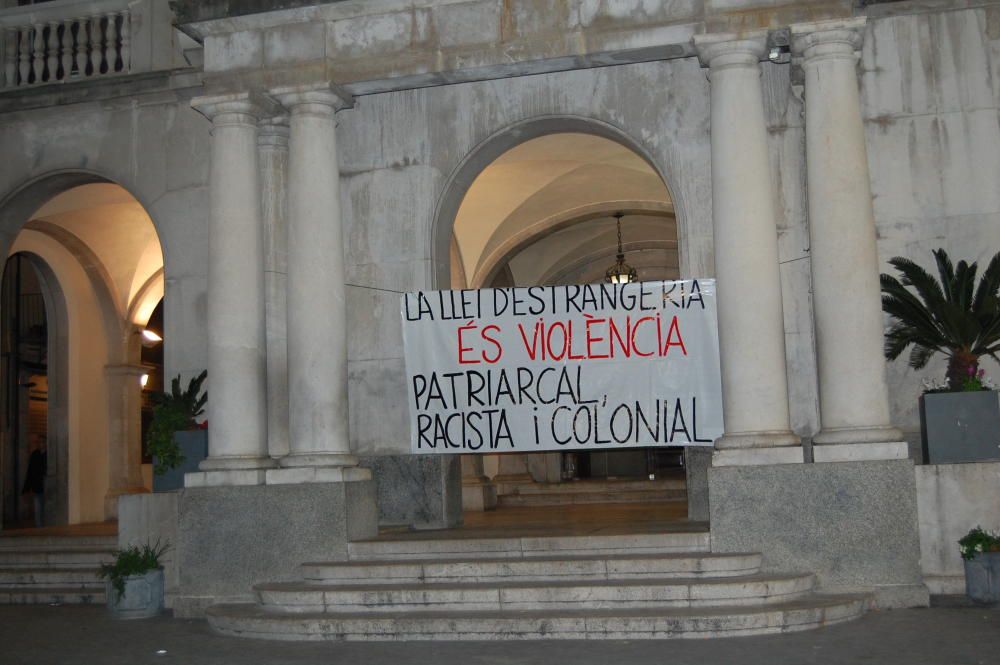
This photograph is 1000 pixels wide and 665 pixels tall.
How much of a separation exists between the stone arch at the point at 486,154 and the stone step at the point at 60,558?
616cm

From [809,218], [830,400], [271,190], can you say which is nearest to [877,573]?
[830,400]

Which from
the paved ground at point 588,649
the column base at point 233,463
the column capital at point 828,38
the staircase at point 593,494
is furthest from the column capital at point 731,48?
the staircase at point 593,494

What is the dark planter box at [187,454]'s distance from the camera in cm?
1611

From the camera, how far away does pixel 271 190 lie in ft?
54.6

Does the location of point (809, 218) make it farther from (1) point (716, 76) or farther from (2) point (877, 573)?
(2) point (877, 573)

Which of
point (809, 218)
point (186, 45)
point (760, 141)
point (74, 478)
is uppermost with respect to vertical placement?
point (186, 45)

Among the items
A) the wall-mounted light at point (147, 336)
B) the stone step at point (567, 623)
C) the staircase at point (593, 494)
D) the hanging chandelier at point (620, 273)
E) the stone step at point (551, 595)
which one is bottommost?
the stone step at point (567, 623)

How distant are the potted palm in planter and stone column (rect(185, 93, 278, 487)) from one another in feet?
26.3

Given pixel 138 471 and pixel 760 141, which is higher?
pixel 760 141

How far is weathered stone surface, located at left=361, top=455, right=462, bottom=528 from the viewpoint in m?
16.4

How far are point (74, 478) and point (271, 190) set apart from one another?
32.3 feet

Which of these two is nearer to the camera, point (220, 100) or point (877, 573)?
point (877, 573)

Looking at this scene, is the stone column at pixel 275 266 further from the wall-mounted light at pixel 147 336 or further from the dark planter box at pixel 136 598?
the wall-mounted light at pixel 147 336

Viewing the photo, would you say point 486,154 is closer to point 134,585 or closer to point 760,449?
point 760,449
